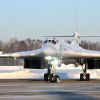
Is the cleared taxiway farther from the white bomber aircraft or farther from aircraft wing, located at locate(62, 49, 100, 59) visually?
aircraft wing, located at locate(62, 49, 100, 59)

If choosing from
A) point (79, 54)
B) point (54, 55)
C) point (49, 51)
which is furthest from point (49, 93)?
point (79, 54)

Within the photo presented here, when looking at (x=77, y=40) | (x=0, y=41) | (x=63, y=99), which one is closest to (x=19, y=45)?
(x=0, y=41)

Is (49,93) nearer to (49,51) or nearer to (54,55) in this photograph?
(49,51)

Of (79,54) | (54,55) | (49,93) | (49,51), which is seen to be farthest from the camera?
(79,54)

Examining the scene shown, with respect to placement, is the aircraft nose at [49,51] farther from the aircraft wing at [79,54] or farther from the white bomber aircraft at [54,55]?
the aircraft wing at [79,54]

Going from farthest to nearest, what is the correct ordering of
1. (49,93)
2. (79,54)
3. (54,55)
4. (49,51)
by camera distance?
1. (79,54)
2. (54,55)
3. (49,51)
4. (49,93)

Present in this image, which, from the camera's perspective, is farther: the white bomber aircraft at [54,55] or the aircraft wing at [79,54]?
the aircraft wing at [79,54]

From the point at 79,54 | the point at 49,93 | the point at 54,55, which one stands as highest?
the point at 79,54

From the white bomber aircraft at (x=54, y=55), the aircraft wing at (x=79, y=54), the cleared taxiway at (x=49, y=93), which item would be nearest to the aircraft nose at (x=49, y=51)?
the white bomber aircraft at (x=54, y=55)

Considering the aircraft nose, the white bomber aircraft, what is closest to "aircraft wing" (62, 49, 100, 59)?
the white bomber aircraft

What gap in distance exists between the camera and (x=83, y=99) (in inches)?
586

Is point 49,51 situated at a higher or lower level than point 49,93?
higher

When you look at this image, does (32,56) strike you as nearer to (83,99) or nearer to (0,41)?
(83,99)

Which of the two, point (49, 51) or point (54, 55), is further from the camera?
point (54, 55)
